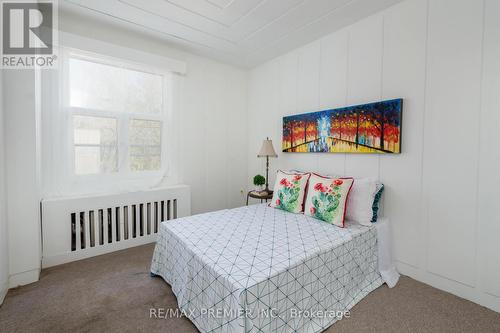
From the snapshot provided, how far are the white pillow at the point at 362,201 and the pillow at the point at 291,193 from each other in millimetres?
478

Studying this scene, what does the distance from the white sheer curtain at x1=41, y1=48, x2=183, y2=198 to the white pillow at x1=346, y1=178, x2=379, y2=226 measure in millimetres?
2255

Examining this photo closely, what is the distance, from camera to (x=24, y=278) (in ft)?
6.38

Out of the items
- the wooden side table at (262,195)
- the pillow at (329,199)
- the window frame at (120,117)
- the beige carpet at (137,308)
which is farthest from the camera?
the wooden side table at (262,195)

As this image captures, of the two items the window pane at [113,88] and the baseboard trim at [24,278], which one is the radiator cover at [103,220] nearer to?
the baseboard trim at [24,278]

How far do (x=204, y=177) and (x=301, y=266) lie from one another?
7.59 ft

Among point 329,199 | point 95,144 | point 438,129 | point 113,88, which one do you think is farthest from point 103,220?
point 438,129

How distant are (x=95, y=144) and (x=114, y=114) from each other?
41 centimetres

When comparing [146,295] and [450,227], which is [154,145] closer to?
[146,295]

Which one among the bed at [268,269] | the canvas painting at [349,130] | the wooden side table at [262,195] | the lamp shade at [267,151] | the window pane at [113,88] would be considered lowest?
the bed at [268,269]

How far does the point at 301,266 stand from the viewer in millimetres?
1420

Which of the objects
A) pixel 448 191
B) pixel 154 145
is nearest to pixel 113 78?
pixel 154 145

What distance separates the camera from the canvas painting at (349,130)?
2.13m

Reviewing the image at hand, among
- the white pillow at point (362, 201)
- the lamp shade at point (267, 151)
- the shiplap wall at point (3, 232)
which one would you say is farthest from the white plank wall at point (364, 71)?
the shiplap wall at point (3, 232)

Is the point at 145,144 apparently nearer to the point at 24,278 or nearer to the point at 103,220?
the point at 103,220
